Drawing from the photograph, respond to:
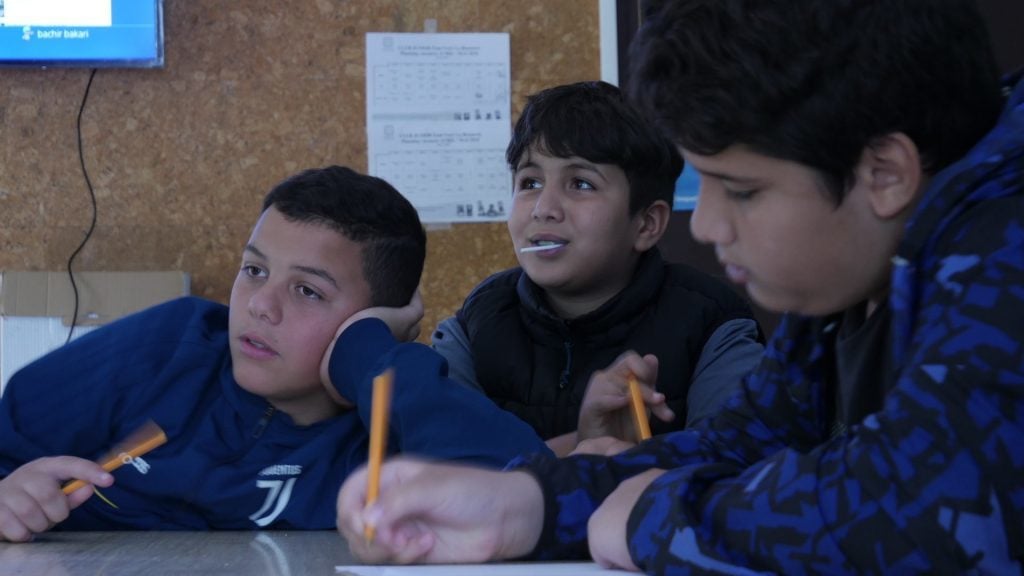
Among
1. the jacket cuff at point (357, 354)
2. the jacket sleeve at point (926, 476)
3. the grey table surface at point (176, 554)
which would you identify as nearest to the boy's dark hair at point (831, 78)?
the jacket sleeve at point (926, 476)

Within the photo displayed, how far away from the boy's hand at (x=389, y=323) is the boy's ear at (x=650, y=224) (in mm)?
357

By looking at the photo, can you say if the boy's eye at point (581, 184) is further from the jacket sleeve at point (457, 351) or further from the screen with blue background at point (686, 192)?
the screen with blue background at point (686, 192)

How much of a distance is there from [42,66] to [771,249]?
2367 mm

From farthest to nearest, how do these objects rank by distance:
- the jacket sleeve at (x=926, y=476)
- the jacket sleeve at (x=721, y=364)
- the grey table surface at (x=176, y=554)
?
1. the jacket sleeve at (x=721, y=364)
2. the grey table surface at (x=176, y=554)
3. the jacket sleeve at (x=926, y=476)

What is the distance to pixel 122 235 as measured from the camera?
9.11ft

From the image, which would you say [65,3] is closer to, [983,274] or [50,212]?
[50,212]

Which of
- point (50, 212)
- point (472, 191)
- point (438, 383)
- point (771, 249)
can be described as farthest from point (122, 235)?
point (771, 249)

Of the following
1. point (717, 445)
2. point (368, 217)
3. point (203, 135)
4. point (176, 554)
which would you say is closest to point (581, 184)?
point (368, 217)

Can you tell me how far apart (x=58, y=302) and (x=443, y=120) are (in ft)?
3.38

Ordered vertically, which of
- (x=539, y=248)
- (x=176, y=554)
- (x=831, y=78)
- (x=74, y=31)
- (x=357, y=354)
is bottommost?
(x=176, y=554)

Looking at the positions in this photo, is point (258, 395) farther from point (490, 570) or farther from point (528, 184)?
point (490, 570)

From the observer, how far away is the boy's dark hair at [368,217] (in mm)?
1480

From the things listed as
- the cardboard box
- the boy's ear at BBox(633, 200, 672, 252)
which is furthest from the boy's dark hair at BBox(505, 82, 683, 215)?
the cardboard box

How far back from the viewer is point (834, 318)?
2.93ft
